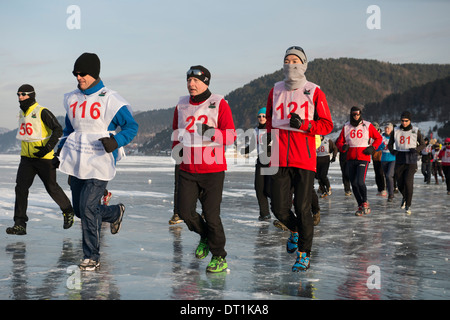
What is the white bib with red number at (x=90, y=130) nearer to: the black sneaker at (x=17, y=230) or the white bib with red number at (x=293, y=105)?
the white bib with red number at (x=293, y=105)

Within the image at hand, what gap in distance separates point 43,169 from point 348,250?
4130mm

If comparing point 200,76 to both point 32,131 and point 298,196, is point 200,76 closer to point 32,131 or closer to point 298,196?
point 298,196

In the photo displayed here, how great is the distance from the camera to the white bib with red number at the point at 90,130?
516cm

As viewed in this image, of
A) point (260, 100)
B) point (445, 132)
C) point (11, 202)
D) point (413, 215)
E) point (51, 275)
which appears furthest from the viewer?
point (260, 100)

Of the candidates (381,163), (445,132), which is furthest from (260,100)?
(381,163)

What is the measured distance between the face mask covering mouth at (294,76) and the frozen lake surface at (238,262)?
1.79 m

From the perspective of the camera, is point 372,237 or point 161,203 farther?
point 161,203

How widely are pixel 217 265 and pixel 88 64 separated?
7.42 ft

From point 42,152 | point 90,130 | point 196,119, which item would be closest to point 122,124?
point 90,130

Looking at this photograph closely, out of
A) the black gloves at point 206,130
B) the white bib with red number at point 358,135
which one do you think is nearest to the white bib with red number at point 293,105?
the black gloves at point 206,130

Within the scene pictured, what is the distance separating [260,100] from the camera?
616ft

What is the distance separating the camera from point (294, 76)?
5.24 meters
